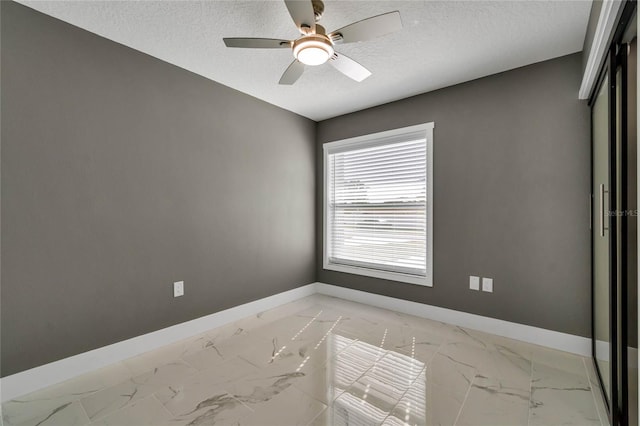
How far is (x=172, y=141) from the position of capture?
9.32 ft

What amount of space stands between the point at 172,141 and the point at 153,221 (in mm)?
754

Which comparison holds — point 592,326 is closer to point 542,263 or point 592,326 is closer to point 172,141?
point 542,263

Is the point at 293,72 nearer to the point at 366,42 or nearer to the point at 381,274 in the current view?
the point at 366,42

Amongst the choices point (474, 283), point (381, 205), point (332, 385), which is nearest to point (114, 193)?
point (332, 385)

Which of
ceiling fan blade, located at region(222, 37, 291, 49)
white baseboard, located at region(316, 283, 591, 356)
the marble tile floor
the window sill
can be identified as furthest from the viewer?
the window sill

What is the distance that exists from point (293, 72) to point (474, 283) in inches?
102

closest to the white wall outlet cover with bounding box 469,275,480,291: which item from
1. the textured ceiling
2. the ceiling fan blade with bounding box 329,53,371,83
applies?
the textured ceiling

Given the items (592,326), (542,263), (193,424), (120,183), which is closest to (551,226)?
(542,263)

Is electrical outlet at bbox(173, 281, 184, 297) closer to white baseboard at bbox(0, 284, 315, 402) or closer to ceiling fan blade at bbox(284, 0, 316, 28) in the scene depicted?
white baseboard at bbox(0, 284, 315, 402)

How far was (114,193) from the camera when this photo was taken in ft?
8.04

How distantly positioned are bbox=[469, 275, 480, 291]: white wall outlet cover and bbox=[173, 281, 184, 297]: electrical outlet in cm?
282

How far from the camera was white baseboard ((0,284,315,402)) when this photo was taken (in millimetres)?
1992

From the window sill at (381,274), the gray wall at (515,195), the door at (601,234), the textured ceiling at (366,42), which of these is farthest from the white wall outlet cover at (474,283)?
the textured ceiling at (366,42)

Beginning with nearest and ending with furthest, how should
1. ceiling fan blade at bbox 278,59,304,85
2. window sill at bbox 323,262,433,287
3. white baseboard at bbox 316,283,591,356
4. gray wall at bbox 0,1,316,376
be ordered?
1. gray wall at bbox 0,1,316,376
2. ceiling fan blade at bbox 278,59,304,85
3. white baseboard at bbox 316,283,591,356
4. window sill at bbox 323,262,433,287
